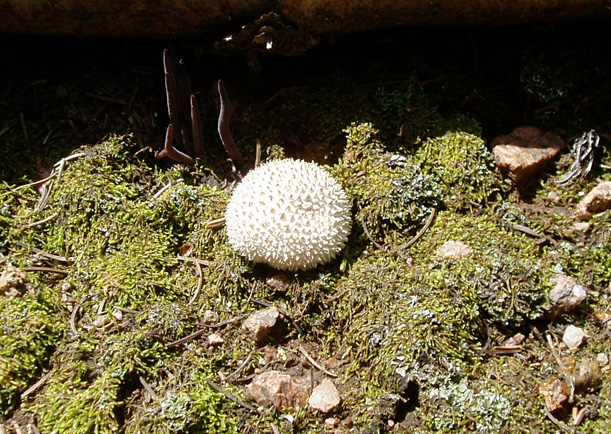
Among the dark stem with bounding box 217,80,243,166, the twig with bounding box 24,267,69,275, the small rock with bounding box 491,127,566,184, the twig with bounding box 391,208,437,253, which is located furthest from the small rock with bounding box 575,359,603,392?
the twig with bounding box 24,267,69,275

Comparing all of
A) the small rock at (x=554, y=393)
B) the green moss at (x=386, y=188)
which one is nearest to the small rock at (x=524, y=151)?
the green moss at (x=386, y=188)

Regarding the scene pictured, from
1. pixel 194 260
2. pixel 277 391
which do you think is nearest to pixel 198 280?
pixel 194 260

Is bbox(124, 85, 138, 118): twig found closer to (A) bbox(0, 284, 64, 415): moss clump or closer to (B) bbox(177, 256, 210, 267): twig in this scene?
(B) bbox(177, 256, 210, 267): twig

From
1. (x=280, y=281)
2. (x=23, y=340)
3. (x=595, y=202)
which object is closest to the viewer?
(x=23, y=340)

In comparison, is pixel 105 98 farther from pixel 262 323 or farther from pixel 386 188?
pixel 386 188

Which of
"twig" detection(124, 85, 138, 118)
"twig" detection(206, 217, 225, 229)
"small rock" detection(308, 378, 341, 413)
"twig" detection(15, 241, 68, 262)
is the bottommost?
"small rock" detection(308, 378, 341, 413)

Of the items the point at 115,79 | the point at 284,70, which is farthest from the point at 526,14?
the point at 115,79
